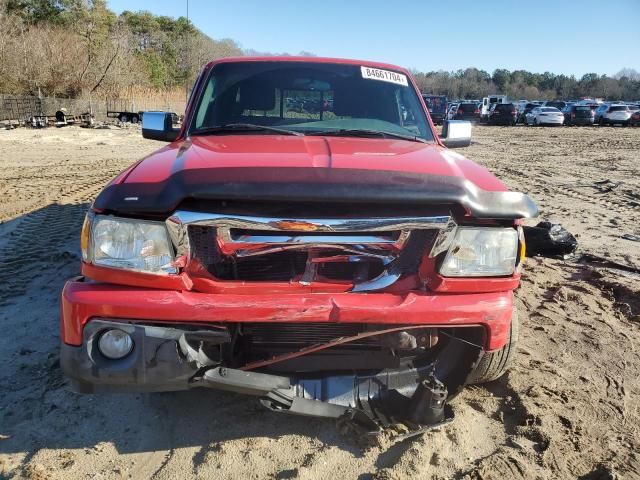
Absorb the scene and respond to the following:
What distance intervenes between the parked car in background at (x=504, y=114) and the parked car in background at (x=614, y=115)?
539 centimetres

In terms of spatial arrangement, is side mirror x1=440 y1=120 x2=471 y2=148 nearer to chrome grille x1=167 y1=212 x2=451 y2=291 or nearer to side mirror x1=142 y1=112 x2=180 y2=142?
chrome grille x1=167 y1=212 x2=451 y2=291

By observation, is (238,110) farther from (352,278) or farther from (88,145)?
(88,145)

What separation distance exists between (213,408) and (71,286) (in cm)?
102

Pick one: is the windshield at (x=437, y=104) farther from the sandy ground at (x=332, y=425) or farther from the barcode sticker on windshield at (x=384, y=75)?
the barcode sticker on windshield at (x=384, y=75)

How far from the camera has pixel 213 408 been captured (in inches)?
109

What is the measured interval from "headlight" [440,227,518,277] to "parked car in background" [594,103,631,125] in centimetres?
3630

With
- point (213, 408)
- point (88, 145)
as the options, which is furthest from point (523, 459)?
point (88, 145)

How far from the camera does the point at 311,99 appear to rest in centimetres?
365

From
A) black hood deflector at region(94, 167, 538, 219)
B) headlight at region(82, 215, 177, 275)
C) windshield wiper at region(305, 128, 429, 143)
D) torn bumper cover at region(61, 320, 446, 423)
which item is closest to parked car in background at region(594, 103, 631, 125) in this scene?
windshield wiper at region(305, 128, 429, 143)

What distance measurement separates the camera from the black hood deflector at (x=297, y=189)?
2.05 meters

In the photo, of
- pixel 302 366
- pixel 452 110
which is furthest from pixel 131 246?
pixel 452 110

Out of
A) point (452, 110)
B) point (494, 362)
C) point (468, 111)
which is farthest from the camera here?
point (452, 110)

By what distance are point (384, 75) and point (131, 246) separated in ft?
7.83

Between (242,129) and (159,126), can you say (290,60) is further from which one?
(159,126)
